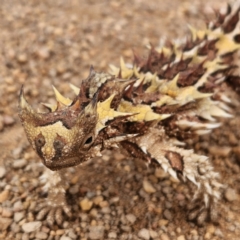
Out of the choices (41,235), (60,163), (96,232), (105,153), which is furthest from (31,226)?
(105,153)

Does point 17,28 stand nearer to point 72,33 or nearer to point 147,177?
point 72,33

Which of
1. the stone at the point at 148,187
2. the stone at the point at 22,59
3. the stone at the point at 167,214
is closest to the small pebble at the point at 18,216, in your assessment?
the stone at the point at 148,187

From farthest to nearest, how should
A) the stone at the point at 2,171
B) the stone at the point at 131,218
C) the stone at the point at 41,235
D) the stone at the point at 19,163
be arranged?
the stone at the point at 19,163, the stone at the point at 2,171, the stone at the point at 131,218, the stone at the point at 41,235

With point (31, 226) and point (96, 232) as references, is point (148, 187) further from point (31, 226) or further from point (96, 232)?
point (31, 226)

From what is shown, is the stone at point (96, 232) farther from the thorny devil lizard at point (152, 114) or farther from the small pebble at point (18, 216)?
the small pebble at point (18, 216)

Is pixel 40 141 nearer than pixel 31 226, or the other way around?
pixel 40 141

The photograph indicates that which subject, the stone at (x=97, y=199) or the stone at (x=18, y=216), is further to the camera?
the stone at (x=97, y=199)

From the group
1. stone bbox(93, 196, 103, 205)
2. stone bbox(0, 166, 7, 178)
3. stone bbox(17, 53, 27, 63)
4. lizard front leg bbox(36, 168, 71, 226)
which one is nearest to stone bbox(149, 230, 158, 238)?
stone bbox(93, 196, 103, 205)
